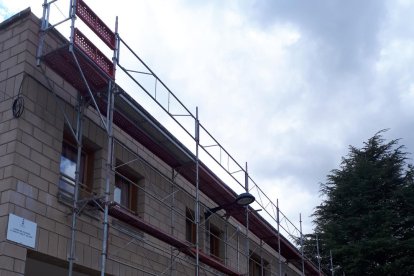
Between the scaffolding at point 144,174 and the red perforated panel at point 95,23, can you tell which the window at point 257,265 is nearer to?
the scaffolding at point 144,174

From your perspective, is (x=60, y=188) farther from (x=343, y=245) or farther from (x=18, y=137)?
(x=343, y=245)

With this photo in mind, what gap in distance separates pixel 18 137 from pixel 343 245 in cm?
2104

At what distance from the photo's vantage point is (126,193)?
1326 cm

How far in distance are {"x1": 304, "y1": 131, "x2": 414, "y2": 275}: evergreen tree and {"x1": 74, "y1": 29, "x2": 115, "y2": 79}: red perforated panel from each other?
18.8m

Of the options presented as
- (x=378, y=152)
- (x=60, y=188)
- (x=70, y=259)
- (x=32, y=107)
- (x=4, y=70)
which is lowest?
(x=70, y=259)

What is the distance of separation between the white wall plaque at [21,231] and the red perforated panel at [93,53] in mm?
3230

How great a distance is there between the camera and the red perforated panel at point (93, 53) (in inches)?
416

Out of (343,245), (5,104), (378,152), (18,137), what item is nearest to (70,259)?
(18,137)

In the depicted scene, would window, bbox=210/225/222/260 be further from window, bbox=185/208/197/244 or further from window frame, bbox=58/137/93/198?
window frame, bbox=58/137/93/198

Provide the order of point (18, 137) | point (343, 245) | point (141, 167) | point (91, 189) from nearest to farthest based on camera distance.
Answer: point (18, 137) < point (91, 189) < point (141, 167) < point (343, 245)

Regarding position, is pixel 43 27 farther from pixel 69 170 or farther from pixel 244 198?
pixel 244 198

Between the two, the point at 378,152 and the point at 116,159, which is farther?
the point at 378,152

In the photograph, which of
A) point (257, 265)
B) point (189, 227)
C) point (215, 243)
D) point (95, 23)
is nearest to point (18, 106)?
point (95, 23)

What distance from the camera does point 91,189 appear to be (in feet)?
38.3
